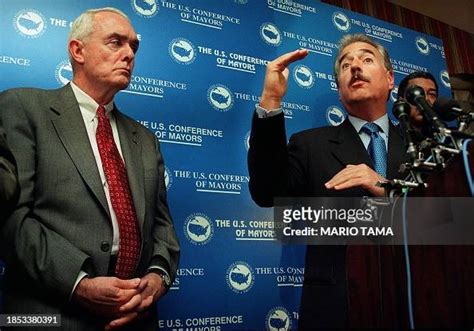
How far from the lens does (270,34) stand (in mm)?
2957

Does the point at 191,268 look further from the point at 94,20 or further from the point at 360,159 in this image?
the point at 94,20

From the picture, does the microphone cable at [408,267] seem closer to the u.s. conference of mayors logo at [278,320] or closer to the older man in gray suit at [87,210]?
the older man in gray suit at [87,210]

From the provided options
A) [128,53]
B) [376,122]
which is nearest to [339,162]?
[376,122]

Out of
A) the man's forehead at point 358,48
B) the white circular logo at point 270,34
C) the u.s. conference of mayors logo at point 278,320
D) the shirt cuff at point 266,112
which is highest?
the white circular logo at point 270,34

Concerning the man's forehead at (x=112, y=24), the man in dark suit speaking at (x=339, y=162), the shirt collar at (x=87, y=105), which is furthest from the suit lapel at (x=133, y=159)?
the man in dark suit speaking at (x=339, y=162)

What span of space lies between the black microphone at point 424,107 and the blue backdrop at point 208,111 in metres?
1.24

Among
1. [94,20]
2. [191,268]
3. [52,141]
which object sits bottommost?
[191,268]

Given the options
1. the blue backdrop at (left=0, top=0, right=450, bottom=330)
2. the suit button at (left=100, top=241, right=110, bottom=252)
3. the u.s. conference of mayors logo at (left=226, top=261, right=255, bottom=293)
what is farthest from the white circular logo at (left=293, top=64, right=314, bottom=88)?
the suit button at (left=100, top=241, right=110, bottom=252)

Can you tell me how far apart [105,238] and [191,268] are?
78 cm

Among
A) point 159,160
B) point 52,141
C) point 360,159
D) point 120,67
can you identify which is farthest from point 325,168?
point 52,141

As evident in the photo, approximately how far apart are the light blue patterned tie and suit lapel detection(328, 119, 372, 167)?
53mm

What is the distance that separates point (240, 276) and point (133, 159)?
3.03 ft

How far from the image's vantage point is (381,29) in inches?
136

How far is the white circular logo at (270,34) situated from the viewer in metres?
2.93
